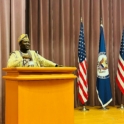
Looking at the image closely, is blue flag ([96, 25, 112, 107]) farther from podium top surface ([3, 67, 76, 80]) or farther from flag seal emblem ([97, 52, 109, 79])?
podium top surface ([3, 67, 76, 80])

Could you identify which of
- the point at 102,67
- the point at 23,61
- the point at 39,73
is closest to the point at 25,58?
the point at 23,61

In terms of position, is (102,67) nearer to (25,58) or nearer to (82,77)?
(82,77)

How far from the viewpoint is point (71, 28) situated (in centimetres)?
434

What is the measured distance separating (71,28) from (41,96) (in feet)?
8.43

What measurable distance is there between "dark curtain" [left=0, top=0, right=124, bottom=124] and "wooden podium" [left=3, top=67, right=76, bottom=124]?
1677 millimetres

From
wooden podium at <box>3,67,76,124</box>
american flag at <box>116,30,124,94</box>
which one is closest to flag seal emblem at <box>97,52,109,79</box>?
american flag at <box>116,30,124,94</box>

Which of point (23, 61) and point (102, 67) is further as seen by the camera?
point (102, 67)

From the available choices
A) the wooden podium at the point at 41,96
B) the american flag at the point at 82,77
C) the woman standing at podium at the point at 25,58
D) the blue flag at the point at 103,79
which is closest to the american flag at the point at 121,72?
the blue flag at the point at 103,79

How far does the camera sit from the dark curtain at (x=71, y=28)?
4.06 metres

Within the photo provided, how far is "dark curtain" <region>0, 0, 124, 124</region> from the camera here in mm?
4059

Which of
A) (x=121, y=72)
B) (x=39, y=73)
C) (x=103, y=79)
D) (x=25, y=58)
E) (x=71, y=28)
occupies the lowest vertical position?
(x=103, y=79)

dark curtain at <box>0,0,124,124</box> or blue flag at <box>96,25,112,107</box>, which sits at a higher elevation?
dark curtain at <box>0,0,124,124</box>

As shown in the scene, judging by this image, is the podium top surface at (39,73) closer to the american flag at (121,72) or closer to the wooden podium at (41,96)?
the wooden podium at (41,96)

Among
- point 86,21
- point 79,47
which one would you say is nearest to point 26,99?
point 79,47
